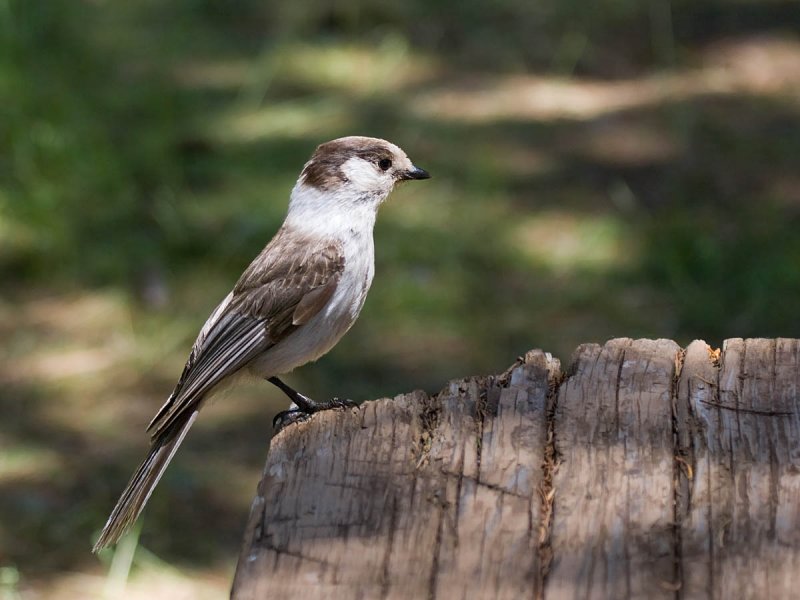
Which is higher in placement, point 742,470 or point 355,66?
point 355,66

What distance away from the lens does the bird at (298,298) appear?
420cm

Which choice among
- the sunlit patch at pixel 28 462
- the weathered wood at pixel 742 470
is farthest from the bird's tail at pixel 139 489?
the sunlit patch at pixel 28 462

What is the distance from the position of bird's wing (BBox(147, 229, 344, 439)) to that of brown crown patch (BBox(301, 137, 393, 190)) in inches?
9.8

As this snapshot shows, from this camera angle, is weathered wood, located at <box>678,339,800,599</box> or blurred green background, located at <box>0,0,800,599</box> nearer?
weathered wood, located at <box>678,339,800,599</box>

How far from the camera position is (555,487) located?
2.67 meters

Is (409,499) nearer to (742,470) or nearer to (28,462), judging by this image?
(742,470)

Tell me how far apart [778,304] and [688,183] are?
1177mm

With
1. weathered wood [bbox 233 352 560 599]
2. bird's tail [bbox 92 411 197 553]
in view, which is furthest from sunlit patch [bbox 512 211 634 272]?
weathered wood [bbox 233 352 560 599]

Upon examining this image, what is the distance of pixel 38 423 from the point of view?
20.3 ft

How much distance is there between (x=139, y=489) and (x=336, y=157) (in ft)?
4.55

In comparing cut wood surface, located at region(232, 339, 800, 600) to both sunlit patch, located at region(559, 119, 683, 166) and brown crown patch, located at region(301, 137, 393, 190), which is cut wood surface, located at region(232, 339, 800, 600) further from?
sunlit patch, located at region(559, 119, 683, 166)

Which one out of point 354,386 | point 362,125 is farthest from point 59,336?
point 362,125

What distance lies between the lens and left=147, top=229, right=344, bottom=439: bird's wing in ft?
13.9

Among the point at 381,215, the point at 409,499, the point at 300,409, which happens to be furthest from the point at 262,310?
the point at 381,215
